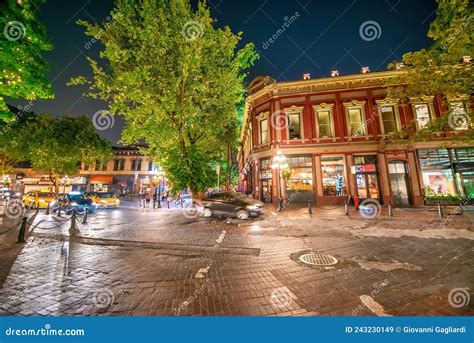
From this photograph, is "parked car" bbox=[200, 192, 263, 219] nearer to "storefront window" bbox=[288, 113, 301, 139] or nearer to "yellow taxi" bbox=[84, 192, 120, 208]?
"storefront window" bbox=[288, 113, 301, 139]

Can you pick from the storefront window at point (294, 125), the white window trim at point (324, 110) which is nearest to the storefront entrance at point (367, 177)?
the white window trim at point (324, 110)

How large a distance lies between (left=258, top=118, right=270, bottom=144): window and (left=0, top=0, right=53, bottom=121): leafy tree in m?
15.8

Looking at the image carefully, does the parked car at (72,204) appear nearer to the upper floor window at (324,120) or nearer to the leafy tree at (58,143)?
the leafy tree at (58,143)

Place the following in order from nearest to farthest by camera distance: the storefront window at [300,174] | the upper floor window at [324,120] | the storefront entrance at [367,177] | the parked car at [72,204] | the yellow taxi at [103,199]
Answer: the parked car at [72,204] → the storefront entrance at [367,177] → the storefront window at [300,174] → the upper floor window at [324,120] → the yellow taxi at [103,199]

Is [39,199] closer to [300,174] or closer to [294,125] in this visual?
[300,174]

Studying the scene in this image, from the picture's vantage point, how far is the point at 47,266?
4.98m

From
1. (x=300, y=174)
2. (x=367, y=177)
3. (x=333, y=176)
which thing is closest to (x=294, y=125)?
(x=300, y=174)

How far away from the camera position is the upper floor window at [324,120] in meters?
18.3

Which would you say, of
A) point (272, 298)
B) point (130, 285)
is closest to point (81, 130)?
point (130, 285)

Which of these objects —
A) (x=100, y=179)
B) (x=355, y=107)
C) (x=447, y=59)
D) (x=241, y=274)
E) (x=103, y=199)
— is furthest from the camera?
(x=100, y=179)

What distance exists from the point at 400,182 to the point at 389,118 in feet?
19.2

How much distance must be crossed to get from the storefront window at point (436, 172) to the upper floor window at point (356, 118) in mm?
5190

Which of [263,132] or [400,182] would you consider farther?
[263,132]

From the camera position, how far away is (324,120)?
18.5 metres
